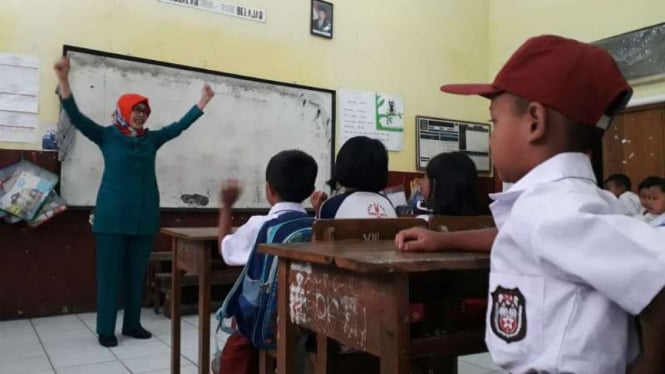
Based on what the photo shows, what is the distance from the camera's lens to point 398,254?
0.93 m

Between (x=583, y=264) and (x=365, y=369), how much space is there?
889 millimetres

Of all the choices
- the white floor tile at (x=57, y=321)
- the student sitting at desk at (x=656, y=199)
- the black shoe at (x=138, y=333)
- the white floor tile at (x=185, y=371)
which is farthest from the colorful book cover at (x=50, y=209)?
the student sitting at desk at (x=656, y=199)

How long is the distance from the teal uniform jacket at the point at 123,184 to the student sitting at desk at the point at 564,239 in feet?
7.80

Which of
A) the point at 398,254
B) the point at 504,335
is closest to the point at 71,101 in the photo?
the point at 398,254

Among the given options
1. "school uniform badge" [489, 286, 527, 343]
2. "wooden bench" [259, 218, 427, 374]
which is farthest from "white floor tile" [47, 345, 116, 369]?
"school uniform badge" [489, 286, 527, 343]

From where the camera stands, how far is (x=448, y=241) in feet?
3.20

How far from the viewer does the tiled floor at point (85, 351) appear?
2.31 metres

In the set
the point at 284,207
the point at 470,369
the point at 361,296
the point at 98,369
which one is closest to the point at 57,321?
the point at 98,369

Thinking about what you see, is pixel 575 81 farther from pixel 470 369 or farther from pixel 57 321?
pixel 57 321

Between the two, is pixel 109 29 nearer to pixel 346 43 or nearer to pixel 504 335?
pixel 346 43

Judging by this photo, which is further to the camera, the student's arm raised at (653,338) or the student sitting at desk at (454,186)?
the student sitting at desk at (454,186)

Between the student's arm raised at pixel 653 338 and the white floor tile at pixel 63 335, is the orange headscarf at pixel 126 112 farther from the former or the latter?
the student's arm raised at pixel 653 338

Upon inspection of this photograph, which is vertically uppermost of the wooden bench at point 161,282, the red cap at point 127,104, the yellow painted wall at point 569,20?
the yellow painted wall at point 569,20

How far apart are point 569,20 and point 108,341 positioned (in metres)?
4.73
